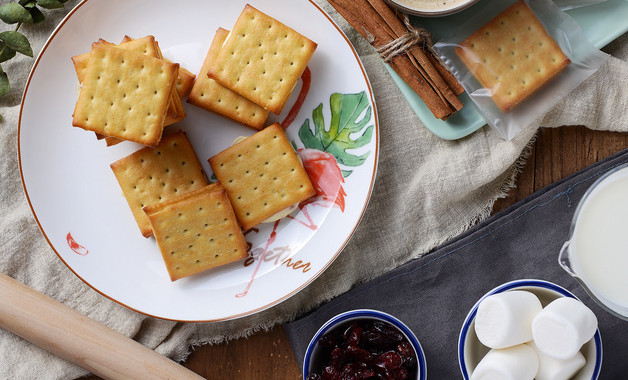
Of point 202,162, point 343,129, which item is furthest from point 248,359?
point 343,129

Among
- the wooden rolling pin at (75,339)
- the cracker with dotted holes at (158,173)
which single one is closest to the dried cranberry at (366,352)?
the wooden rolling pin at (75,339)

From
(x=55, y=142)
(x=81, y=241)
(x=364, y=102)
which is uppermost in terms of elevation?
(x=55, y=142)

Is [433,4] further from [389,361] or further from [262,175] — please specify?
[389,361]

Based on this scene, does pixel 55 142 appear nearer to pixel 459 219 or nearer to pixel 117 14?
pixel 117 14

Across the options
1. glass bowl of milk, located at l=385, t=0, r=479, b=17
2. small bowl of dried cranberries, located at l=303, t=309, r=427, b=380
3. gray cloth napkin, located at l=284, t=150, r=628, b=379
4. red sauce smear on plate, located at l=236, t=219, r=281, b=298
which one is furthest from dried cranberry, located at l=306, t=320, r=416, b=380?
glass bowl of milk, located at l=385, t=0, r=479, b=17

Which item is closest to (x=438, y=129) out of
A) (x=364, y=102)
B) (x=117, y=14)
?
(x=364, y=102)

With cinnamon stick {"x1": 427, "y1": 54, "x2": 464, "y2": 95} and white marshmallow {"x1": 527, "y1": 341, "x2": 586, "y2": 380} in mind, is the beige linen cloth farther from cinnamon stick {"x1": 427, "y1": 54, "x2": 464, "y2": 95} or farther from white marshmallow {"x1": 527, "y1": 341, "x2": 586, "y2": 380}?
white marshmallow {"x1": 527, "y1": 341, "x2": 586, "y2": 380}

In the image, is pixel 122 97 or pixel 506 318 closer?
pixel 506 318
